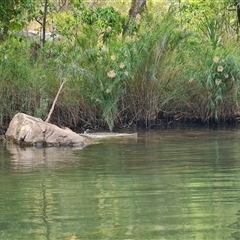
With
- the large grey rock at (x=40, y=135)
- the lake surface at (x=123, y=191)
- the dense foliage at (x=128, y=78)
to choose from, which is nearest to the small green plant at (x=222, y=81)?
the dense foliage at (x=128, y=78)

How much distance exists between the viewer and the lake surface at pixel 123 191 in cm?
649

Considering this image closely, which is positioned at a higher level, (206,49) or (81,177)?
(206,49)

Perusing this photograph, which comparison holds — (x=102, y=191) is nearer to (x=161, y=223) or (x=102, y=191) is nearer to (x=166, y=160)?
(x=161, y=223)

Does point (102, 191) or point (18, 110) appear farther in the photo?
point (18, 110)

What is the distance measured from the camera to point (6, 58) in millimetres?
17609

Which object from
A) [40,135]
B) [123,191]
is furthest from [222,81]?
[123,191]

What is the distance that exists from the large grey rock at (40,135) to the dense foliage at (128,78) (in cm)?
166

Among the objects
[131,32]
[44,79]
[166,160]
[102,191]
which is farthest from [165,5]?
[102,191]

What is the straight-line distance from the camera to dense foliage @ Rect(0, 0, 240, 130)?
17.5 m

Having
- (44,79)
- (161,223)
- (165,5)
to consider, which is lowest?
(161,223)

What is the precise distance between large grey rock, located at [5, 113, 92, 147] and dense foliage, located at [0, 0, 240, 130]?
1656mm

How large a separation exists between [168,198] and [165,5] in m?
24.5

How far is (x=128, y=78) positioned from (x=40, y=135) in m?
3.47

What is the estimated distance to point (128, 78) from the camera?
17703 mm
